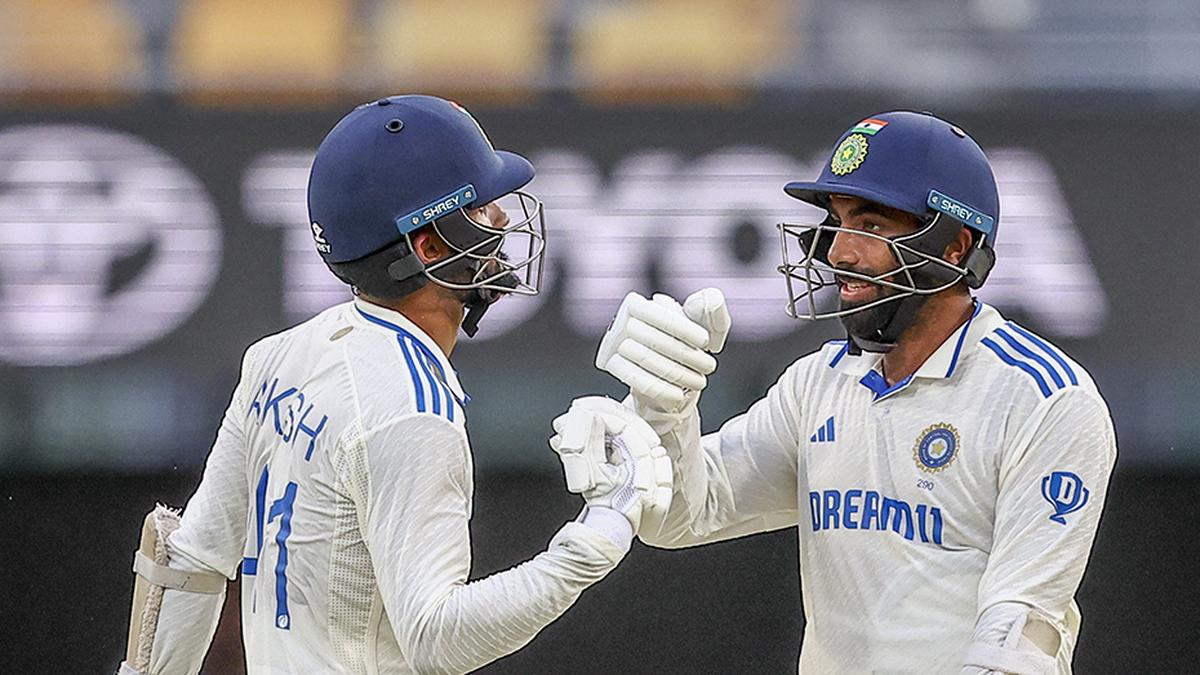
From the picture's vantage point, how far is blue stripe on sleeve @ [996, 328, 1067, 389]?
258cm

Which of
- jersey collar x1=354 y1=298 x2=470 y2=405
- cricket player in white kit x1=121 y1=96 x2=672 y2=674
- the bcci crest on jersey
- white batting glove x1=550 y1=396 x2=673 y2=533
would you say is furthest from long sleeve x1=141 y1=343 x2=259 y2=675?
the bcci crest on jersey

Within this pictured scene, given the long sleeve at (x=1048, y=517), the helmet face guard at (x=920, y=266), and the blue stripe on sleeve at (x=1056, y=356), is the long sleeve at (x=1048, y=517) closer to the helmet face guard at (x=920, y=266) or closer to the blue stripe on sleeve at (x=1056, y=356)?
the blue stripe on sleeve at (x=1056, y=356)

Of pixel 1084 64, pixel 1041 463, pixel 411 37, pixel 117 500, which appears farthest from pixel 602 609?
pixel 1041 463

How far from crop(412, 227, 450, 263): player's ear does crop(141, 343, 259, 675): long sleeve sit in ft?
1.11

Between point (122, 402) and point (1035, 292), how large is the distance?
2.23 metres

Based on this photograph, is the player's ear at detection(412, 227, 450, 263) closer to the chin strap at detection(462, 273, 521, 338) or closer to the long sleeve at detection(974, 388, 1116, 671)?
the chin strap at detection(462, 273, 521, 338)

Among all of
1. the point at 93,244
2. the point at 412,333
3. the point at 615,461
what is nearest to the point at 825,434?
the point at 615,461

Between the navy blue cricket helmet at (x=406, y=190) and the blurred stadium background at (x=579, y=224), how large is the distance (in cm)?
176

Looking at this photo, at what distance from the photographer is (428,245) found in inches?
98.0

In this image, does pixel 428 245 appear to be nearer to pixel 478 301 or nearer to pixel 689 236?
pixel 478 301

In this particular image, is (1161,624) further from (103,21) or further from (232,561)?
(103,21)

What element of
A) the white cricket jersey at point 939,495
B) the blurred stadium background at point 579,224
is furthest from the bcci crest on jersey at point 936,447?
the blurred stadium background at point 579,224

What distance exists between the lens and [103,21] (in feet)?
14.4

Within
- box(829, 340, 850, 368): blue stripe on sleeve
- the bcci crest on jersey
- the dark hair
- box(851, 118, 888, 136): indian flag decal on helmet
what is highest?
box(851, 118, 888, 136): indian flag decal on helmet
